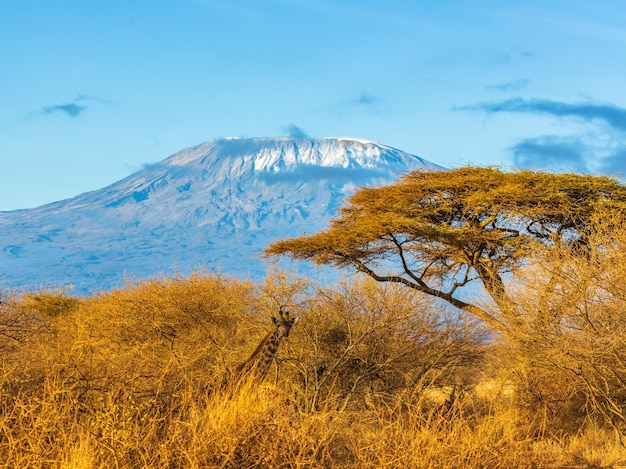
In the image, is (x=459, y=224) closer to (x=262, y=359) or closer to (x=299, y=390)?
(x=299, y=390)

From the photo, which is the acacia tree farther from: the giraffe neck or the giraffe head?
the giraffe neck

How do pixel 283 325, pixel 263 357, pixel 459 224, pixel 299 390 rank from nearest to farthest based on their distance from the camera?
pixel 263 357 → pixel 283 325 → pixel 299 390 → pixel 459 224

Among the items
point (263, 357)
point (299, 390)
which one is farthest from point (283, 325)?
point (299, 390)

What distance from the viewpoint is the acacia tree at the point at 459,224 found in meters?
19.2

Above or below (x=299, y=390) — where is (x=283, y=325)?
above

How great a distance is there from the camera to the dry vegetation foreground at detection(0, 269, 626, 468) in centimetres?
726

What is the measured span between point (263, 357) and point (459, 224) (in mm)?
11550

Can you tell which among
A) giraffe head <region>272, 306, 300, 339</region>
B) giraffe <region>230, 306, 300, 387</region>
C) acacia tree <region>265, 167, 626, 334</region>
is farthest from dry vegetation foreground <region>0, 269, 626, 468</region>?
acacia tree <region>265, 167, 626, 334</region>

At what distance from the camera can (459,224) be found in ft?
68.8

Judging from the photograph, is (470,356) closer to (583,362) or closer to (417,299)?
(417,299)

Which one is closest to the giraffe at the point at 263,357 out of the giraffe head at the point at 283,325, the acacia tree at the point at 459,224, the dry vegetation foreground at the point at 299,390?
the giraffe head at the point at 283,325

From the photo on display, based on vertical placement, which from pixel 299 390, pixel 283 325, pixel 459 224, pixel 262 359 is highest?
pixel 459 224

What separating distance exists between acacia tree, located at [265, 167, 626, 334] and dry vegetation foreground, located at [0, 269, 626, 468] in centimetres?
212

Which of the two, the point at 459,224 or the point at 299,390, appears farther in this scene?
the point at 459,224
